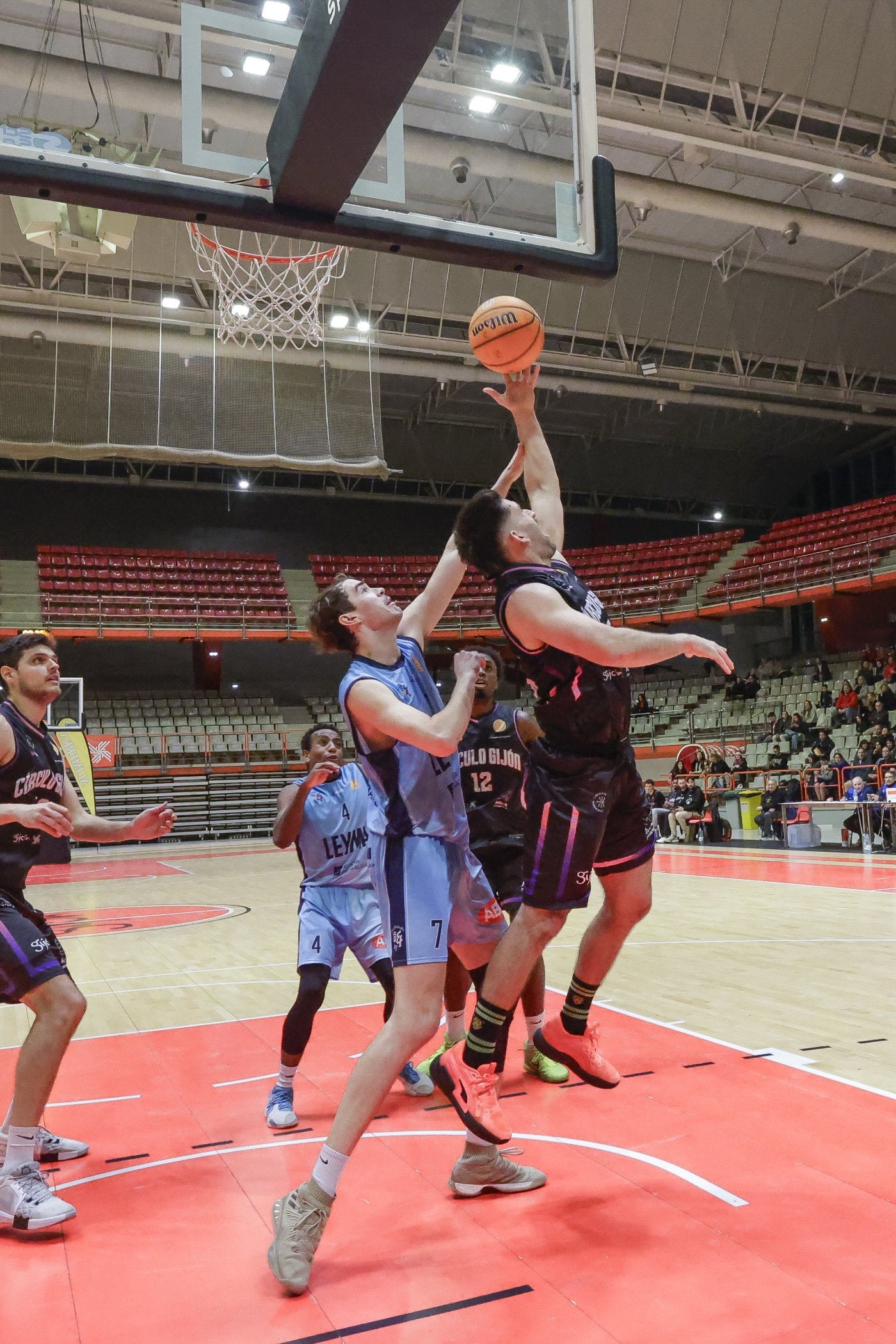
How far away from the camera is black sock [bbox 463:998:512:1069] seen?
3.05 m

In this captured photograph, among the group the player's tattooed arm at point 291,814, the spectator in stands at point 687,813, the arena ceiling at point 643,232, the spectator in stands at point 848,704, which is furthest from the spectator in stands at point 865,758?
the player's tattooed arm at point 291,814

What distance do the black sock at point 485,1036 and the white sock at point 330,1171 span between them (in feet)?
1.72

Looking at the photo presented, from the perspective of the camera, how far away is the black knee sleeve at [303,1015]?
3.99 meters

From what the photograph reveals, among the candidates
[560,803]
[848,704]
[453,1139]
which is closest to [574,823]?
[560,803]

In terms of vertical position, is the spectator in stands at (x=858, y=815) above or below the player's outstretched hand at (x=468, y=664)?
below

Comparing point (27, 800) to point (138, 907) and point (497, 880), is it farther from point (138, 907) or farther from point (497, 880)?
point (138, 907)

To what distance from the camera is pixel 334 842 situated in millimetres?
A: 4492

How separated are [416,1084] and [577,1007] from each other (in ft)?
4.21

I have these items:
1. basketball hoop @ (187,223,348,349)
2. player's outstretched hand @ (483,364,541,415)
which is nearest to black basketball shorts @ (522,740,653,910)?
player's outstretched hand @ (483,364,541,415)

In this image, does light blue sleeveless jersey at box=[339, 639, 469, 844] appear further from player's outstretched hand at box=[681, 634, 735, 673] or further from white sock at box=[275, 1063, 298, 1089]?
white sock at box=[275, 1063, 298, 1089]

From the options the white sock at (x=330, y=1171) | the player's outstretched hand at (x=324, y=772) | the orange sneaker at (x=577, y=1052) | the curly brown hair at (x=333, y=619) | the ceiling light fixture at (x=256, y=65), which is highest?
the ceiling light fixture at (x=256, y=65)

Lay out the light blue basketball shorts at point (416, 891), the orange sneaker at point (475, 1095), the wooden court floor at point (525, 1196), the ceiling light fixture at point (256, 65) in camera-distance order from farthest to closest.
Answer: the ceiling light fixture at point (256, 65) < the orange sneaker at point (475, 1095) < the light blue basketball shorts at point (416, 891) < the wooden court floor at point (525, 1196)

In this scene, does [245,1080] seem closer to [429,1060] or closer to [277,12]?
[429,1060]

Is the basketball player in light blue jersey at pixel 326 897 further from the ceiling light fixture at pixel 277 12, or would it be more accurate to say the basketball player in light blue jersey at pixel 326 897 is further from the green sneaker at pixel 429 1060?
the ceiling light fixture at pixel 277 12
